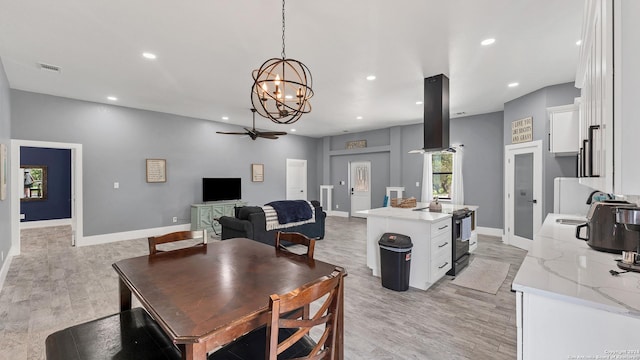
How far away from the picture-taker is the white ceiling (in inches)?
96.7

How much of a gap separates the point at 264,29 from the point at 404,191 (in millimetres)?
6181

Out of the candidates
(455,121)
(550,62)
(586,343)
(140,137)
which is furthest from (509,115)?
(140,137)

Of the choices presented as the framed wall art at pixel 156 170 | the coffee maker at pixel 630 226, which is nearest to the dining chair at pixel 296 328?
the coffee maker at pixel 630 226

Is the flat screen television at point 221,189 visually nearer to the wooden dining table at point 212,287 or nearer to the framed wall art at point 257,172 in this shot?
the framed wall art at point 257,172

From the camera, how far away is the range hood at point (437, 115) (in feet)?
12.8

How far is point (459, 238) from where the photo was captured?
3.77m

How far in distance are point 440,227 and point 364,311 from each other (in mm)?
1427

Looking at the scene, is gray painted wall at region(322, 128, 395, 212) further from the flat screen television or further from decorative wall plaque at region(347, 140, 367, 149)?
the flat screen television

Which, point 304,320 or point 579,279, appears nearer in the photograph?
point 304,320

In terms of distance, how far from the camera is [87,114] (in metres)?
5.29

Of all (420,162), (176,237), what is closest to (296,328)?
(176,237)

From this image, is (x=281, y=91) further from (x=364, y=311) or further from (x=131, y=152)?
(x=131, y=152)

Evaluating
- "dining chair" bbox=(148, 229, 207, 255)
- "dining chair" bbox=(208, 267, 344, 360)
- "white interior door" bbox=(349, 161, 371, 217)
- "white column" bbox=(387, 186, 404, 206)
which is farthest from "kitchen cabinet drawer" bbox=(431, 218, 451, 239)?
"white interior door" bbox=(349, 161, 371, 217)

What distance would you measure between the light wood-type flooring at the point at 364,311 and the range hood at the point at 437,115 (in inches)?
75.1
